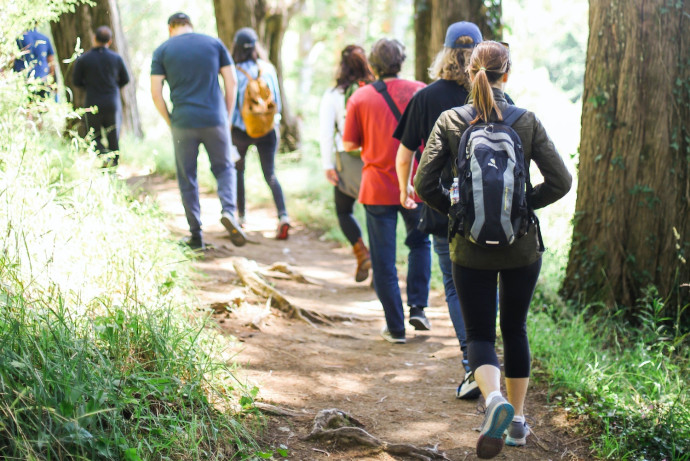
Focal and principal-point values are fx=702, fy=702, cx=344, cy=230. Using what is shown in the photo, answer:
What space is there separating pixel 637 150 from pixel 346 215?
9.00ft

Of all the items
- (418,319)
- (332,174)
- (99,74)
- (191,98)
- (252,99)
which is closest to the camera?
(418,319)

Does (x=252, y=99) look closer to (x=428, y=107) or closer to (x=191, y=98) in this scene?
(x=191, y=98)

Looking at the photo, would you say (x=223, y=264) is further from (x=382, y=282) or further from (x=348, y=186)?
(x=382, y=282)

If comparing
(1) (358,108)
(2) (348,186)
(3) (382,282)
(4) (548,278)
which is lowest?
(4) (548,278)

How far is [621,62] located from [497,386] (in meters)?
3.25

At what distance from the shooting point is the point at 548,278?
21.9 feet

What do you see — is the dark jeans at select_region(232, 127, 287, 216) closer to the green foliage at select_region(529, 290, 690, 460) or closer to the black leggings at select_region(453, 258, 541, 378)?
the green foliage at select_region(529, 290, 690, 460)

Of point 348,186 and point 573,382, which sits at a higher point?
point 348,186

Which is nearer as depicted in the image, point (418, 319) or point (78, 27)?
point (418, 319)

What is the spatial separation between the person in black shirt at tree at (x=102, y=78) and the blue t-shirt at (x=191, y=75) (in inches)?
95.1

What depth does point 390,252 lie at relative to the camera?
5301mm

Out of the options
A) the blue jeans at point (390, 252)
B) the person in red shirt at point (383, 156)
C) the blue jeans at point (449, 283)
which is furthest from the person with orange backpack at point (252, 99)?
the blue jeans at point (449, 283)

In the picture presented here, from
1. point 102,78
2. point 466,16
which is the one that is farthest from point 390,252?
point 102,78

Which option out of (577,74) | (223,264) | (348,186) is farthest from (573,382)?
(577,74)
